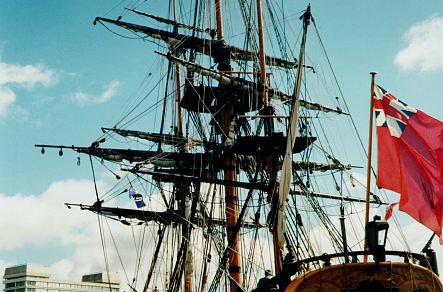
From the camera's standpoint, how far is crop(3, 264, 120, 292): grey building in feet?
386

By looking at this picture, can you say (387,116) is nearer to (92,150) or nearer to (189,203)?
(92,150)

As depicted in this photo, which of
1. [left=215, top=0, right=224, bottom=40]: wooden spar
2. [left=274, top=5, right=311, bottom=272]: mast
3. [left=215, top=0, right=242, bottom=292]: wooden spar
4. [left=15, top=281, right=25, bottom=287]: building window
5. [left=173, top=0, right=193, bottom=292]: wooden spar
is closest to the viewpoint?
[left=274, top=5, right=311, bottom=272]: mast

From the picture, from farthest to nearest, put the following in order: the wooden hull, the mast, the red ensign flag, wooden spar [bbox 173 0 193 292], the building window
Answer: the building window → wooden spar [bbox 173 0 193 292] → the mast → the red ensign flag → the wooden hull

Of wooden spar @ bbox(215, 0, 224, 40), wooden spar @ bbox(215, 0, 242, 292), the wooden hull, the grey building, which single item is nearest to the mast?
the wooden hull

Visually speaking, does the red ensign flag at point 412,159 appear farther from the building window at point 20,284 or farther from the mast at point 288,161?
the building window at point 20,284

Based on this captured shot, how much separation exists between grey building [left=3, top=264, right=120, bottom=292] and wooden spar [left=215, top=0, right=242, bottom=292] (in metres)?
95.5

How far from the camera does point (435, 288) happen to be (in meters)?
9.91

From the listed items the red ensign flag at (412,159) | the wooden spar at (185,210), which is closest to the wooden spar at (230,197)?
the wooden spar at (185,210)

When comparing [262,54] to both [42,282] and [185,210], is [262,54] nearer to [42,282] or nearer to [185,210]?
[185,210]

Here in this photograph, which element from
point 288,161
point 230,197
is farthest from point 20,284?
point 288,161

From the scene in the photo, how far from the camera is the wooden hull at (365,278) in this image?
31.4 ft

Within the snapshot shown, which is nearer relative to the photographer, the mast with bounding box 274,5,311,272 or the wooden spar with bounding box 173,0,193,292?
the mast with bounding box 274,5,311,272

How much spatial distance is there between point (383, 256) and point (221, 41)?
20165mm

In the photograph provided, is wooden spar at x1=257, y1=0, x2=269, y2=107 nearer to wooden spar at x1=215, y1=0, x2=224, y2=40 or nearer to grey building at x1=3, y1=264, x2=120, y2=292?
wooden spar at x1=215, y1=0, x2=224, y2=40
